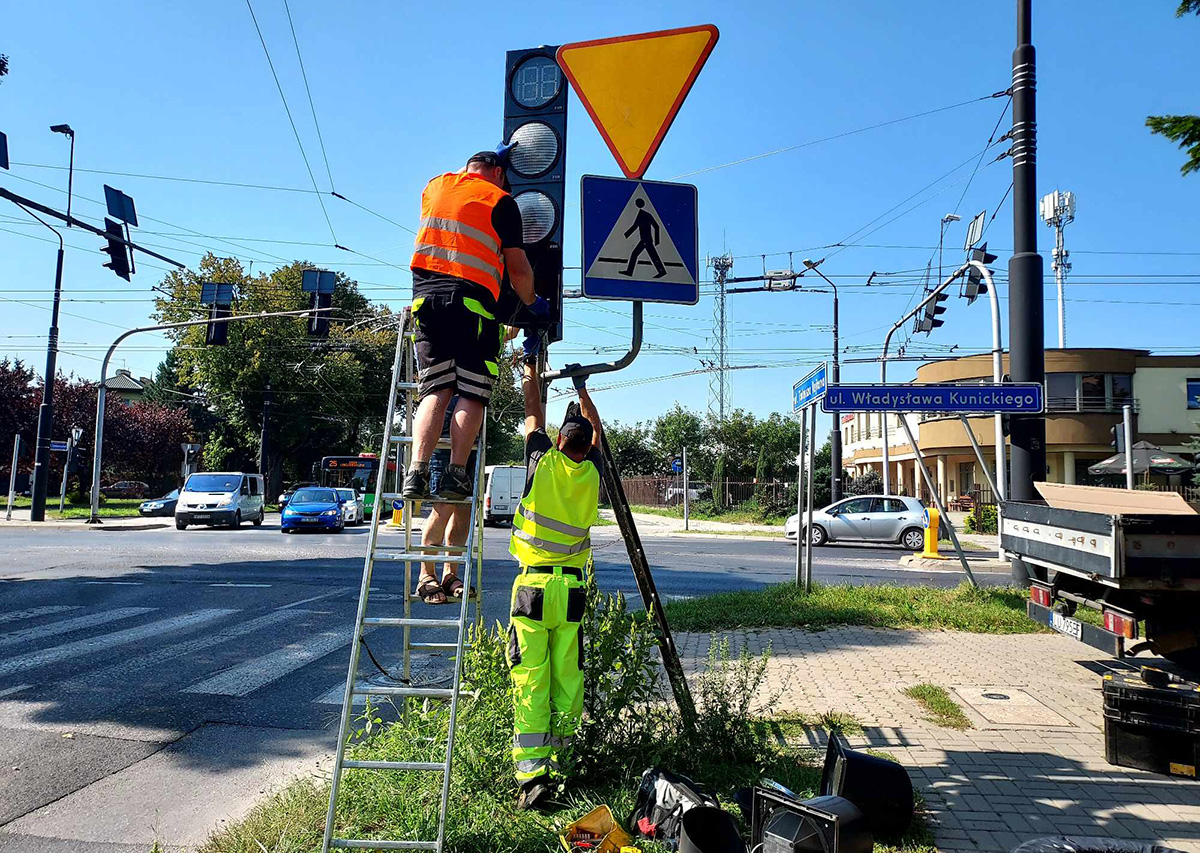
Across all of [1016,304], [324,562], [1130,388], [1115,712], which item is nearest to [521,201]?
[1115,712]

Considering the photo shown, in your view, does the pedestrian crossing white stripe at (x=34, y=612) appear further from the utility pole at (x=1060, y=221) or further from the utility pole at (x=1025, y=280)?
the utility pole at (x=1060, y=221)

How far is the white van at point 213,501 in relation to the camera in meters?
25.6

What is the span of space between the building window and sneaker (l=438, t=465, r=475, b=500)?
43.1 meters

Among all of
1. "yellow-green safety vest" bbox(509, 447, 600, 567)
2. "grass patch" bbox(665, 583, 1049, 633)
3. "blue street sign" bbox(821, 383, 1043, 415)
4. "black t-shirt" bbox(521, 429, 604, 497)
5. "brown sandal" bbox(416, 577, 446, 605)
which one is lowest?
"grass patch" bbox(665, 583, 1049, 633)

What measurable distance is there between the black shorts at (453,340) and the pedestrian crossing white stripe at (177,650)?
4.53 metres

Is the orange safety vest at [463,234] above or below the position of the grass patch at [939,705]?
above

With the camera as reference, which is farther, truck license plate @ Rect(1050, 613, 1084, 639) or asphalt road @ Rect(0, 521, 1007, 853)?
truck license plate @ Rect(1050, 613, 1084, 639)

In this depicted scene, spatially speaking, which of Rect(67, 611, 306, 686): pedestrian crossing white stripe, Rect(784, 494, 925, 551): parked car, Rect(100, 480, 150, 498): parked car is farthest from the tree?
Rect(100, 480, 150, 498): parked car

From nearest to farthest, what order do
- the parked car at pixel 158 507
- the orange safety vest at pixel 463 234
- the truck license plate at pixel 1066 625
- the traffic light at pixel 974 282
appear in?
1. the orange safety vest at pixel 463 234
2. the truck license plate at pixel 1066 625
3. the traffic light at pixel 974 282
4. the parked car at pixel 158 507

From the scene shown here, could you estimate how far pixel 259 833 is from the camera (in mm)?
3498

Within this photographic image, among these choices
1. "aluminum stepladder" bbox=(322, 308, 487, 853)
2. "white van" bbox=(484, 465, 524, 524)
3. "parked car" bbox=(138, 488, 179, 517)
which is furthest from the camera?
"parked car" bbox=(138, 488, 179, 517)

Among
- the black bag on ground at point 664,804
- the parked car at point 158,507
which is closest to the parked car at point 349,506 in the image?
the parked car at point 158,507

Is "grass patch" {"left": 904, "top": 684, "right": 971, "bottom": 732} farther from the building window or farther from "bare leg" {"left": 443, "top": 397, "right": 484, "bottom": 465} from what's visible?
the building window

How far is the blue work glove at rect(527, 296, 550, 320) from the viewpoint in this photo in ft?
13.6
